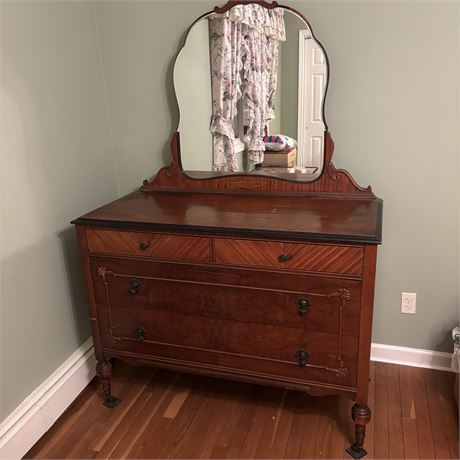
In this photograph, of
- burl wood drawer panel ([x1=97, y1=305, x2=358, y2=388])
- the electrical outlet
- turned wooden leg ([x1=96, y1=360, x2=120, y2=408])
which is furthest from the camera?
the electrical outlet

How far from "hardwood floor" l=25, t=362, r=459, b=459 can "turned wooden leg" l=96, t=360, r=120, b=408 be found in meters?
0.03

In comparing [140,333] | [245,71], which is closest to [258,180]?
[245,71]

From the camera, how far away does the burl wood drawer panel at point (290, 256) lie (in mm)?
1504

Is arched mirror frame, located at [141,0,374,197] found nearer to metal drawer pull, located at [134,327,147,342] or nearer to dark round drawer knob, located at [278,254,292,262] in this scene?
dark round drawer knob, located at [278,254,292,262]

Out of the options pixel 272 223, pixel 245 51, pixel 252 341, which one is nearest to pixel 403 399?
pixel 252 341

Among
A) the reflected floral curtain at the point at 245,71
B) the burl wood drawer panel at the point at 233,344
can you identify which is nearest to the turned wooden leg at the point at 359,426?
the burl wood drawer panel at the point at 233,344

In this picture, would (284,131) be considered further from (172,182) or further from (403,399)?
(403,399)

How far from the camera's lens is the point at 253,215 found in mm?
1730

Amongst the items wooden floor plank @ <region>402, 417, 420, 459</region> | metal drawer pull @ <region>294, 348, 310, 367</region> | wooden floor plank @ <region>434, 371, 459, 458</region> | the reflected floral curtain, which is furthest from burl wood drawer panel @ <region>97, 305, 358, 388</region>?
the reflected floral curtain

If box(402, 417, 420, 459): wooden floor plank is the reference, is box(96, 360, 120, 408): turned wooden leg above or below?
above

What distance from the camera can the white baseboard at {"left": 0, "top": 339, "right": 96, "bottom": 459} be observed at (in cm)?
173

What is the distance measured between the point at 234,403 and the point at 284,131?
123 cm

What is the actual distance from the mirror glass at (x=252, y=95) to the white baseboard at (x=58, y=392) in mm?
999

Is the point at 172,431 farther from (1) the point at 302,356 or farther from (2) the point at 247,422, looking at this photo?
(1) the point at 302,356
